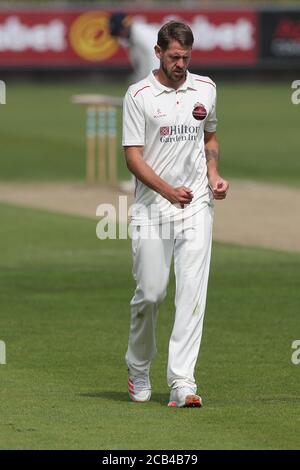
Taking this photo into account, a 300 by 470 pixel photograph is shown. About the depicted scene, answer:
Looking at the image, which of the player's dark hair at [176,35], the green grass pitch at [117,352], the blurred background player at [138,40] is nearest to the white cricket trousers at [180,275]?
the green grass pitch at [117,352]

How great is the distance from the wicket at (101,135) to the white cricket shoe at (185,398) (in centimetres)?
1340

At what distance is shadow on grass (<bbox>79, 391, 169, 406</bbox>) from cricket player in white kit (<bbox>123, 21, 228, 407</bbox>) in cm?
34

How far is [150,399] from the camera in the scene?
921 cm

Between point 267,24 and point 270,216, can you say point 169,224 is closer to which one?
point 270,216

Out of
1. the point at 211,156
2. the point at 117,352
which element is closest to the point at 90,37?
the point at 117,352

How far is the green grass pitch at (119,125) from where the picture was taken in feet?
86.2

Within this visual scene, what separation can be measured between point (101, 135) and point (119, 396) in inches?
598

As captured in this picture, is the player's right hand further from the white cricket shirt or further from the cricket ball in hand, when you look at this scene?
the cricket ball in hand

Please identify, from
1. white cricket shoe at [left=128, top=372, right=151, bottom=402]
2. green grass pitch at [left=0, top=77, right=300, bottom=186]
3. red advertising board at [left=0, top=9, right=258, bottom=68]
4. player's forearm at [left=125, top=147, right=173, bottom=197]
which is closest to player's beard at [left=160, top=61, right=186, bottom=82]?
player's forearm at [left=125, top=147, right=173, bottom=197]

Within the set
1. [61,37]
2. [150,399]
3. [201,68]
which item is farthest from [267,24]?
[150,399]

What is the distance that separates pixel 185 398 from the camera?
343 inches
